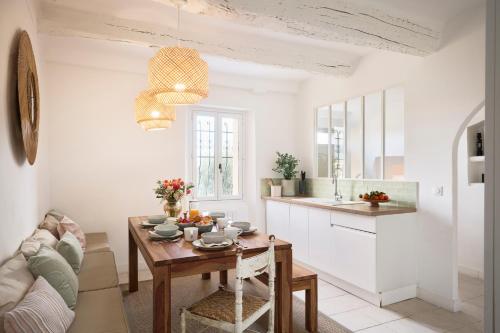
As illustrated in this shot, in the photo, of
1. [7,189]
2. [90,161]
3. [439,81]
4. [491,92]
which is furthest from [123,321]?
[439,81]

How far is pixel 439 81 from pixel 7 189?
3.76 metres

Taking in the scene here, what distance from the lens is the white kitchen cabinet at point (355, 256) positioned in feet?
10.9

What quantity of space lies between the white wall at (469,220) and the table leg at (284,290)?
3.02 m

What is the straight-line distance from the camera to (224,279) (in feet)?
12.9

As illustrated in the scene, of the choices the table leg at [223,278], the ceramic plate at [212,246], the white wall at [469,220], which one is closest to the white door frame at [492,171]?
the ceramic plate at [212,246]

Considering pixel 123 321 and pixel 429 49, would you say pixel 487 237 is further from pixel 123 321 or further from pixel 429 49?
pixel 429 49

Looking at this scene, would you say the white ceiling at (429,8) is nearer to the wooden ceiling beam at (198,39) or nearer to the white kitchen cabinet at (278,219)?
the wooden ceiling beam at (198,39)

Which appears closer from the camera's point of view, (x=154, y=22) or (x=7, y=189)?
(x=7, y=189)

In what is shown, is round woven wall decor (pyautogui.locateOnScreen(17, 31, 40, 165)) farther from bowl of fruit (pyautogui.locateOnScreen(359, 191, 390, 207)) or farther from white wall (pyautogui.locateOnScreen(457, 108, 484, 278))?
white wall (pyautogui.locateOnScreen(457, 108, 484, 278))

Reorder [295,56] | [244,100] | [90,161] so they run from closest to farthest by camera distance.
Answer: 1. [295,56]
2. [90,161]
3. [244,100]

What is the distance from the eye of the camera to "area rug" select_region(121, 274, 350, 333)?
2.83 meters

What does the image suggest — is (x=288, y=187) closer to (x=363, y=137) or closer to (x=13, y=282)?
(x=363, y=137)

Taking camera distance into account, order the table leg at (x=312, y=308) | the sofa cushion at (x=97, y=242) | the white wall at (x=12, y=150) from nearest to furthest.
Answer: the white wall at (x=12, y=150) < the table leg at (x=312, y=308) < the sofa cushion at (x=97, y=242)

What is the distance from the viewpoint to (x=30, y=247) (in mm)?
2311
